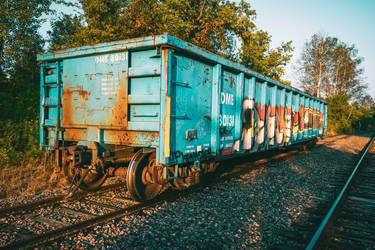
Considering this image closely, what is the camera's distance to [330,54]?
3484 centimetres

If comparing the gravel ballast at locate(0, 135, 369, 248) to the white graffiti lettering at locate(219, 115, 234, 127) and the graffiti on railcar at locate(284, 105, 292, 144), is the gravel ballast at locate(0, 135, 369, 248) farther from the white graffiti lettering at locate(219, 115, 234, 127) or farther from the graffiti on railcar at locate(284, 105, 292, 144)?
the graffiti on railcar at locate(284, 105, 292, 144)

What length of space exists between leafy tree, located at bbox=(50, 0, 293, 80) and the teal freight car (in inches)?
230

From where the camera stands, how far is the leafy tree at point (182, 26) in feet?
36.1

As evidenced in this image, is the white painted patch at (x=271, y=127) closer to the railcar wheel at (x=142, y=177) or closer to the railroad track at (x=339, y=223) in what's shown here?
the railroad track at (x=339, y=223)

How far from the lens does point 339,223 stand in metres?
4.36

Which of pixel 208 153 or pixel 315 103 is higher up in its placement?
pixel 315 103

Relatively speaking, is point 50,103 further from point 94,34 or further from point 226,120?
point 94,34

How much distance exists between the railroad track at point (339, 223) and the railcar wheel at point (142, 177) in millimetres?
2422

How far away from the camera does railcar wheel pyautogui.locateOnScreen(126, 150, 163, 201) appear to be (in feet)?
15.0

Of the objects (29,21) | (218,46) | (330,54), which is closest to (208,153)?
(29,21)

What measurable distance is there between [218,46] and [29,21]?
9059mm

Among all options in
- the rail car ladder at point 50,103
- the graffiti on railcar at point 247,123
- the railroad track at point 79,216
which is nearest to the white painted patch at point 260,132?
the graffiti on railcar at point 247,123

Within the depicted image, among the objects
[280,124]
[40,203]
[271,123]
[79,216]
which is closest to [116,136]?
[79,216]

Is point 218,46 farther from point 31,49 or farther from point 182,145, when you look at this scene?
point 182,145
